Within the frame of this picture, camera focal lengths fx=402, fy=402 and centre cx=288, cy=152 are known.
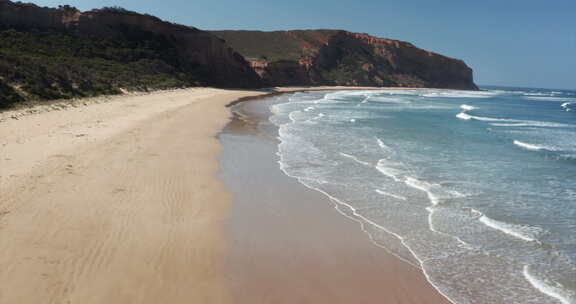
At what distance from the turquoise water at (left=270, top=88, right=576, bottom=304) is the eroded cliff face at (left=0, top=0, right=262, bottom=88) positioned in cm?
3940

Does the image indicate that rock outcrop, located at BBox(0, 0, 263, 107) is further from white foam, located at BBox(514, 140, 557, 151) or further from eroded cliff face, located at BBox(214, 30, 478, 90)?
white foam, located at BBox(514, 140, 557, 151)

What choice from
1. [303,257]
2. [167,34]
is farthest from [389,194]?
[167,34]

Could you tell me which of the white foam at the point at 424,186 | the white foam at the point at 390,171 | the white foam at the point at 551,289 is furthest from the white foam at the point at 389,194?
the white foam at the point at 551,289

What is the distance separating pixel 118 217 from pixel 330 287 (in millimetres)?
4279

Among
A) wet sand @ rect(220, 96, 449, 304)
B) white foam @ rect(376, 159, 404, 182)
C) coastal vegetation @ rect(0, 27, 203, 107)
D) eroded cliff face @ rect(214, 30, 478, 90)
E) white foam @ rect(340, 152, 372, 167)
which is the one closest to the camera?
wet sand @ rect(220, 96, 449, 304)

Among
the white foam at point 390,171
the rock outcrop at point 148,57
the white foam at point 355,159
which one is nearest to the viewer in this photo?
the white foam at point 390,171

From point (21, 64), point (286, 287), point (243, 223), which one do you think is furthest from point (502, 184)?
point (21, 64)

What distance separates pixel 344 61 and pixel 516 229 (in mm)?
97713

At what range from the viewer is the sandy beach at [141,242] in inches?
210

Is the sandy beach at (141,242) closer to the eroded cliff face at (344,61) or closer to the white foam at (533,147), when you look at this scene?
the white foam at (533,147)

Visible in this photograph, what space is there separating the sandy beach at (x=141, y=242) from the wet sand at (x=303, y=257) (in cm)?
3

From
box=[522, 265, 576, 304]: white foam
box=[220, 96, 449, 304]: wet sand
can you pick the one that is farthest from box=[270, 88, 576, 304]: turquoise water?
box=[220, 96, 449, 304]: wet sand

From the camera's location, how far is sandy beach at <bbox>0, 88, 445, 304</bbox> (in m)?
5.33

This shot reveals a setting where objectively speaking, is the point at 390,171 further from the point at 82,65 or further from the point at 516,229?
the point at 82,65
